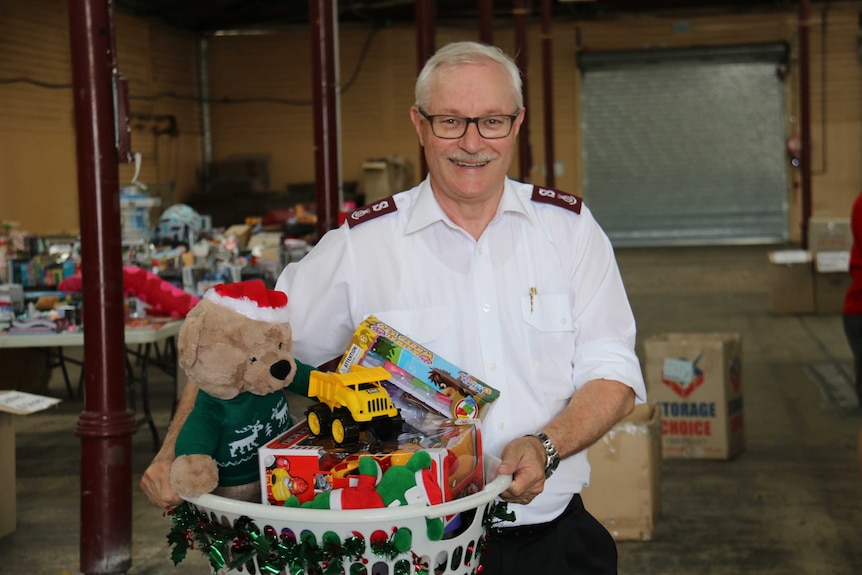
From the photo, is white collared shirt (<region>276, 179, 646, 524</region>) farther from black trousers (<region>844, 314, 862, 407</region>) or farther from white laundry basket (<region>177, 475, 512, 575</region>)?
black trousers (<region>844, 314, 862, 407</region>)

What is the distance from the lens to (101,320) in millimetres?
3754

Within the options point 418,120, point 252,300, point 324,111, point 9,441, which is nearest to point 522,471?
point 252,300

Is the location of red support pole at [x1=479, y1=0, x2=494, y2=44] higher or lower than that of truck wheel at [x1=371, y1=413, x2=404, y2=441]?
higher

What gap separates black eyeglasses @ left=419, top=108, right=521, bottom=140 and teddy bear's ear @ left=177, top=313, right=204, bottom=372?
558 millimetres

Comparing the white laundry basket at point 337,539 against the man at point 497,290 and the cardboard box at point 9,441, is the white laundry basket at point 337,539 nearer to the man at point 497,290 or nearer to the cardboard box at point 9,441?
the man at point 497,290

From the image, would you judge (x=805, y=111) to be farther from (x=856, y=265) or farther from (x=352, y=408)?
(x=352, y=408)

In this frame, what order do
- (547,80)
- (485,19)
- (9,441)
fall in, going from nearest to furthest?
(9,441), (485,19), (547,80)

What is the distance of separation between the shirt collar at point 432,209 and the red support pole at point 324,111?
14.7 feet

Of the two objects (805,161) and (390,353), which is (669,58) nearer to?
(805,161)

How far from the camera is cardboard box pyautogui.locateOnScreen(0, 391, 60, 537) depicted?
14.9 feet

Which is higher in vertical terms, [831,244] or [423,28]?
[423,28]

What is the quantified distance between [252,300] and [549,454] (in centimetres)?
55

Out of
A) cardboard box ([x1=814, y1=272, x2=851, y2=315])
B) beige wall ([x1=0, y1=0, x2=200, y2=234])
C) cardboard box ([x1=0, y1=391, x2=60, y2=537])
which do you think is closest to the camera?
cardboard box ([x1=0, y1=391, x2=60, y2=537])

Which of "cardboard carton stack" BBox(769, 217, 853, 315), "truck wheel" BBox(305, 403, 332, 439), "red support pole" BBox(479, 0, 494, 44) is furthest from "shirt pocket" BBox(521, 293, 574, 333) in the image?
"cardboard carton stack" BBox(769, 217, 853, 315)
